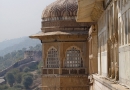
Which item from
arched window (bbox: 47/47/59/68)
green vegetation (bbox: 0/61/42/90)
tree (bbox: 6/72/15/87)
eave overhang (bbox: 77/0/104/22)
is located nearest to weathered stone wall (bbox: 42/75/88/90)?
arched window (bbox: 47/47/59/68)

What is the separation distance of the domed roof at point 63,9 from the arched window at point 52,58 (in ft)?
5.94

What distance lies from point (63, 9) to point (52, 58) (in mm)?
2610

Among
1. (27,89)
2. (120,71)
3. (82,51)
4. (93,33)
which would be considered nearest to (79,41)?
(82,51)

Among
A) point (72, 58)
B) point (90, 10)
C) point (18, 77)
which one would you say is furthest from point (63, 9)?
point (18, 77)

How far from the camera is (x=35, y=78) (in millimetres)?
111188

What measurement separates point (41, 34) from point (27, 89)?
8251cm

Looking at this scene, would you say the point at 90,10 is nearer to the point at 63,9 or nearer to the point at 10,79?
the point at 63,9

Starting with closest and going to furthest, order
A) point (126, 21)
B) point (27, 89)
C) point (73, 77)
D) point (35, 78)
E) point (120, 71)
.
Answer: point (126, 21) < point (120, 71) < point (73, 77) < point (27, 89) < point (35, 78)

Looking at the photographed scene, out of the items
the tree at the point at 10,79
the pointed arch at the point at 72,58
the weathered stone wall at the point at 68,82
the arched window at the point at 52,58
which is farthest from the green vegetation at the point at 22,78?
the pointed arch at the point at 72,58

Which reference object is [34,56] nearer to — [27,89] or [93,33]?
[27,89]

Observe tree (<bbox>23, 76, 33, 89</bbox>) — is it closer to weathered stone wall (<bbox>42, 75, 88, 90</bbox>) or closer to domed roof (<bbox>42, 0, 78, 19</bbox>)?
domed roof (<bbox>42, 0, 78, 19</bbox>)

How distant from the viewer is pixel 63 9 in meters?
21.6

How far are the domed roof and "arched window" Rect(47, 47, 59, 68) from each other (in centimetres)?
181

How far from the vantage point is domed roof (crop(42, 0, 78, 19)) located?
21.6 m
